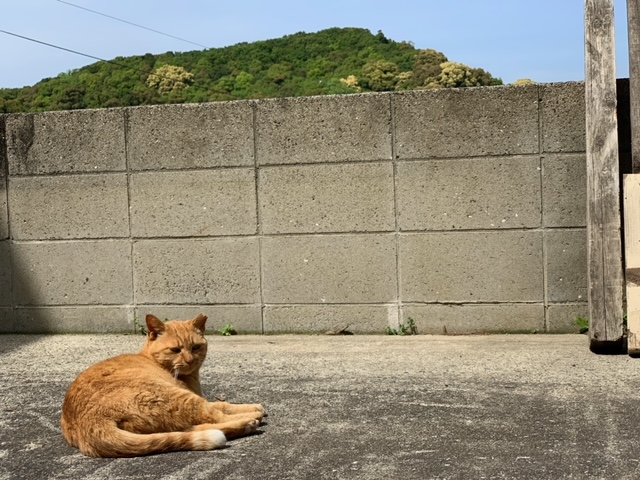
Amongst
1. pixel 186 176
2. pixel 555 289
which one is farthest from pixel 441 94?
pixel 186 176

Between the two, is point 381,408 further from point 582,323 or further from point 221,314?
point 221,314

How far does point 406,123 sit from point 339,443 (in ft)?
8.86

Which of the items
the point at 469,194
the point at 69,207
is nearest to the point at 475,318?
the point at 469,194

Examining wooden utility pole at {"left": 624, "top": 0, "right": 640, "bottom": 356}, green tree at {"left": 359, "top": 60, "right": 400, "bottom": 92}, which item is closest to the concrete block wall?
wooden utility pole at {"left": 624, "top": 0, "right": 640, "bottom": 356}

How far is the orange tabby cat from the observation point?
295 centimetres

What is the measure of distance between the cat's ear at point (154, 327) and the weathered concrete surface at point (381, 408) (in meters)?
0.58

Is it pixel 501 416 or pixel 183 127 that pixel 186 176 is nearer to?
pixel 183 127

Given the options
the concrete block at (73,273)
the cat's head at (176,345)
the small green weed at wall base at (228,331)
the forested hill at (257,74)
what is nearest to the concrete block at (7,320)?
the concrete block at (73,273)

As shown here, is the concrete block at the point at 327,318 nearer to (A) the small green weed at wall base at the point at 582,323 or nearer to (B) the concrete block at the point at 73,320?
(B) the concrete block at the point at 73,320

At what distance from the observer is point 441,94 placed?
5230 mm

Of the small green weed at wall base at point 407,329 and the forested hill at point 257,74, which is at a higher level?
the forested hill at point 257,74

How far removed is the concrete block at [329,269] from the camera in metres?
5.35

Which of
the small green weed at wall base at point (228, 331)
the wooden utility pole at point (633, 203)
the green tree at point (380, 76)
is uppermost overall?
the green tree at point (380, 76)

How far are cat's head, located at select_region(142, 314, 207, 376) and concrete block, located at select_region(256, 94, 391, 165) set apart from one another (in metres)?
2.07
